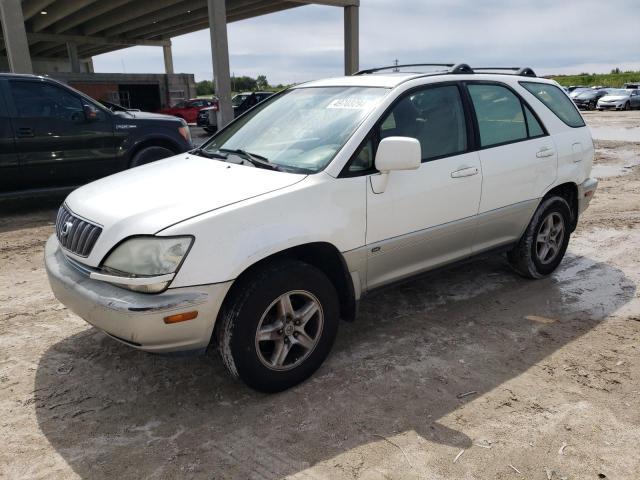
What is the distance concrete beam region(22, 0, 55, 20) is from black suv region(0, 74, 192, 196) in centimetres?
1659

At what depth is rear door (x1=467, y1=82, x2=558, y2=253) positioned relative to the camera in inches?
155

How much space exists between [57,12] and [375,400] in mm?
25950

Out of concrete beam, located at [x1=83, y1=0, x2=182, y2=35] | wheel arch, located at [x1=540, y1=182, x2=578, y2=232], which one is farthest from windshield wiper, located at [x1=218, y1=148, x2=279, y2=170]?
concrete beam, located at [x1=83, y1=0, x2=182, y2=35]

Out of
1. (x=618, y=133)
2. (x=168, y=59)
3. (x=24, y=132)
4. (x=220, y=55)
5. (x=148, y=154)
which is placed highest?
(x=168, y=59)

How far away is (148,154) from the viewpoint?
7.70 meters

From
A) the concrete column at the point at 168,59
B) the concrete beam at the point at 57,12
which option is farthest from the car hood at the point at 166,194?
the concrete column at the point at 168,59

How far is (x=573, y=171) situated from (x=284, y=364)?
10.6 ft

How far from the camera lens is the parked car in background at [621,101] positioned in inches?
1266

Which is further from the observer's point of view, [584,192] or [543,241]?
[584,192]

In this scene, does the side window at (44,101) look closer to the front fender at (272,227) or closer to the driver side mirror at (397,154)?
the front fender at (272,227)

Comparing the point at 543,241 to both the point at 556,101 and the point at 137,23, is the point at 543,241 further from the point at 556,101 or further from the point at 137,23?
the point at 137,23

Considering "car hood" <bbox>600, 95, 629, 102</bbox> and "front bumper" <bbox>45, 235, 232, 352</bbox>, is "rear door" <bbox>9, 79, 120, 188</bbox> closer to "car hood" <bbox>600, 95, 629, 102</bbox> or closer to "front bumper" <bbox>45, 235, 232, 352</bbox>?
"front bumper" <bbox>45, 235, 232, 352</bbox>

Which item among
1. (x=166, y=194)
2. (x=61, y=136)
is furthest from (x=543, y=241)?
(x=61, y=136)

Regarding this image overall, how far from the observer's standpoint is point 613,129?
64.2 ft
